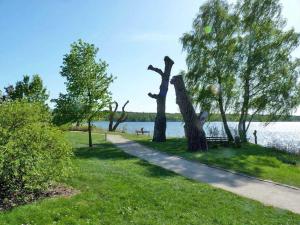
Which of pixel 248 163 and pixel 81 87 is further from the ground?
pixel 81 87

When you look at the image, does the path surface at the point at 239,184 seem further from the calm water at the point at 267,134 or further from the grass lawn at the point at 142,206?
the calm water at the point at 267,134

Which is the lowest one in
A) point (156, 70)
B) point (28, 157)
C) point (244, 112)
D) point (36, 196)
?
point (36, 196)

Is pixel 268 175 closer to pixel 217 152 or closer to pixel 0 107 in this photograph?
pixel 217 152

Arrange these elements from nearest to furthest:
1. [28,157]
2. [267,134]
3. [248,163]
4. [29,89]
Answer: [28,157] < [248,163] < [29,89] < [267,134]

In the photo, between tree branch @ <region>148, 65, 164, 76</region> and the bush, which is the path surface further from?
tree branch @ <region>148, 65, 164, 76</region>

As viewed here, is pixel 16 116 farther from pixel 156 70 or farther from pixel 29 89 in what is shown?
pixel 29 89

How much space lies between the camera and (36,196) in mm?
11938

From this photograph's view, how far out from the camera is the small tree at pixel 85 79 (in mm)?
26203

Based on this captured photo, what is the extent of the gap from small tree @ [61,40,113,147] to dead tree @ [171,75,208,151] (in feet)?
16.8

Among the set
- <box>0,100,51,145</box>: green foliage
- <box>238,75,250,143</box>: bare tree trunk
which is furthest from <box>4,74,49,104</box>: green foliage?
<box>0,100,51,145</box>: green foliage

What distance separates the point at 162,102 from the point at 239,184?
1932cm

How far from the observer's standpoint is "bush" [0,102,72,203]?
11445 mm

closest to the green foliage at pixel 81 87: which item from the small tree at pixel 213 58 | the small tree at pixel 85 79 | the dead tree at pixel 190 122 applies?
the small tree at pixel 85 79

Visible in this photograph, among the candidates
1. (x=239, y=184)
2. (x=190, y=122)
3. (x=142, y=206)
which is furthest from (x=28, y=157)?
(x=190, y=122)
